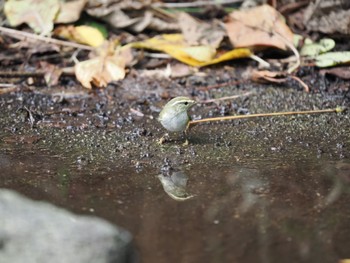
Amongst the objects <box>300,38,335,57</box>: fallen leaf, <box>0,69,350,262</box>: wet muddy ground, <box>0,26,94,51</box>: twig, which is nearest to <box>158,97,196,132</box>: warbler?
<box>0,69,350,262</box>: wet muddy ground

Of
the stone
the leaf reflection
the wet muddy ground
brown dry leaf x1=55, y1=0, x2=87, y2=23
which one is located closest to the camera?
the stone

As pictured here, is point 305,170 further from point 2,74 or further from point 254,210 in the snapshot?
point 2,74

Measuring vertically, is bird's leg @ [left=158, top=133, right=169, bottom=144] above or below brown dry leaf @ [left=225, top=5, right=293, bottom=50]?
above

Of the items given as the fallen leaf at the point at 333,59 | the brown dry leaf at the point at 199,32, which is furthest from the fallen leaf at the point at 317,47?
the brown dry leaf at the point at 199,32

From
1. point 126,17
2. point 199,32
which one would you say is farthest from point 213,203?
point 126,17

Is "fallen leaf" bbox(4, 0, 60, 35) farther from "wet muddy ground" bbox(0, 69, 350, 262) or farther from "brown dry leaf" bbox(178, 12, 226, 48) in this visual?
"brown dry leaf" bbox(178, 12, 226, 48)

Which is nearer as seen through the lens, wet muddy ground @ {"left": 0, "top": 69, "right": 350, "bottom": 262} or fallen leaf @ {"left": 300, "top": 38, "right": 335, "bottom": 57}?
wet muddy ground @ {"left": 0, "top": 69, "right": 350, "bottom": 262}
